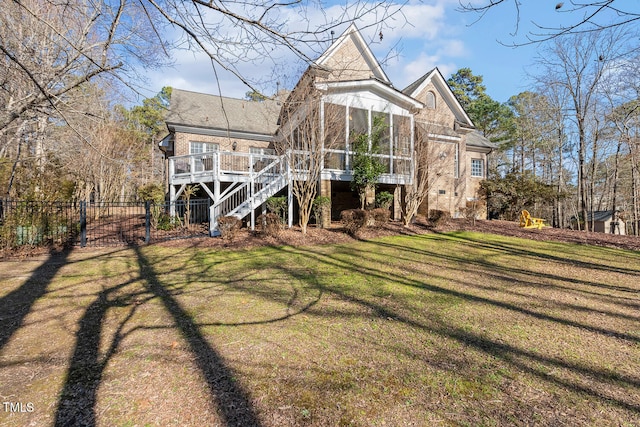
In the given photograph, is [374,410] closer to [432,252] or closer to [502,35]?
[502,35]

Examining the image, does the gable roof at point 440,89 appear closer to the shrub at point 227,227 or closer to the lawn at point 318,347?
the shrub at point 227,227

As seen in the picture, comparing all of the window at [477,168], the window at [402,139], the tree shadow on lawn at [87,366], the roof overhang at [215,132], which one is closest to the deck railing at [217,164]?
the roof overhang at [215,132]

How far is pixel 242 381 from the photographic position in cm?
267

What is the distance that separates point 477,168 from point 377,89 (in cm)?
1204

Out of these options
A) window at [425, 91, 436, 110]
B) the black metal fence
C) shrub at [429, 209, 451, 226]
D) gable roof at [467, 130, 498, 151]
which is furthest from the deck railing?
gable roof at [467, 130, 498, 151]

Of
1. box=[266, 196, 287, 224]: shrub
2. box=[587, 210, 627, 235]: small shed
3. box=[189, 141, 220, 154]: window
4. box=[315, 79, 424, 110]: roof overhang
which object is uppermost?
box=[315, 79, 424, 110]: roof overhang

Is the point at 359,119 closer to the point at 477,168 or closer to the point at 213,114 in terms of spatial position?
the point at 213,114

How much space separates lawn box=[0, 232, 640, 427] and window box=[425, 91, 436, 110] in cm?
1426

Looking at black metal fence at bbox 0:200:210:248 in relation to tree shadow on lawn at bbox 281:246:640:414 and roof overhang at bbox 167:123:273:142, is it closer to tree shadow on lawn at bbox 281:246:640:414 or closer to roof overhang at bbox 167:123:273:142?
roof overhang at bbox 167:123:273:142

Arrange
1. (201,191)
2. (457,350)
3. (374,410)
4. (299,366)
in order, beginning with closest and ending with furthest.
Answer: (374,410) → (299,366) → (457,350) → (201,191)

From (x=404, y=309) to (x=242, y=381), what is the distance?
2646mm

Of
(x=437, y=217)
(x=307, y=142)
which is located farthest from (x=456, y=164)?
(x=307, y=142)

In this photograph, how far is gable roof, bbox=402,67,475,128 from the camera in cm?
1809

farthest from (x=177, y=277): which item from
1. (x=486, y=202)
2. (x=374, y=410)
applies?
(x=486, y=202)
